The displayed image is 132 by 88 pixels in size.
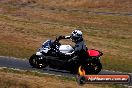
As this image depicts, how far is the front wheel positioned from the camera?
873 inches

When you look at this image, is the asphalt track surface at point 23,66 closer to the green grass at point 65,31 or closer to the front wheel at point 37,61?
the front wheel at point 37,61

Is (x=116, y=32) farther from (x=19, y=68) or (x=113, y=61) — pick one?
(x=19, y=68)

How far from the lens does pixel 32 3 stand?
54969 mm

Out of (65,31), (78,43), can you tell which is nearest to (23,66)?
(78,43)

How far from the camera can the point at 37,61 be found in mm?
22297

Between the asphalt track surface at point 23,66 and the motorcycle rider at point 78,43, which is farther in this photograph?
the asphalt track surface at point 23,66

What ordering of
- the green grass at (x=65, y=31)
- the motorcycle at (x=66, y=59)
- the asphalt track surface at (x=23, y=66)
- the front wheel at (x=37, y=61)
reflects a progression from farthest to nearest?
the green grass at (x=65, y=31) < the asphalt track surface at (x=23, y=66) < the front wheel at (x=37, y=61) < the motorcycle at (x=66, y=59)

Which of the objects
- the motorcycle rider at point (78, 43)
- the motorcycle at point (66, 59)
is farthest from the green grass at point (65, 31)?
the motorcycle rider at point (78, 43)

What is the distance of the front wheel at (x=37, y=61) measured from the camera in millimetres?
22178

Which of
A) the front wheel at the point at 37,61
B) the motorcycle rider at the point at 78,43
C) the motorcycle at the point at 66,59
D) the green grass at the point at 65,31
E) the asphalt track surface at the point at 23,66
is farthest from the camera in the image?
the green grass at the point at 65,31

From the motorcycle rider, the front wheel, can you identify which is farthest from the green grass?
the front wheel

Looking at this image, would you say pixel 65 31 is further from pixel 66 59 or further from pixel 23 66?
pixel 66 59

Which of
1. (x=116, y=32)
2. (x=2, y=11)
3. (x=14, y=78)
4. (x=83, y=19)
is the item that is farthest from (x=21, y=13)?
(x=14, y=78)

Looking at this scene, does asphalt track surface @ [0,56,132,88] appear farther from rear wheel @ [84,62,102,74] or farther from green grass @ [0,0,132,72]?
green grass @ [0,0,132,72]
